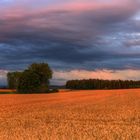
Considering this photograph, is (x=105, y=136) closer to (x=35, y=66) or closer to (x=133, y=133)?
(x=133, y=133)

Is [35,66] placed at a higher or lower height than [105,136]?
higher

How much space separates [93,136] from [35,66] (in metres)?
81.7

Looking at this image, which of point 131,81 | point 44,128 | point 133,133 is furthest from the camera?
point 131,81

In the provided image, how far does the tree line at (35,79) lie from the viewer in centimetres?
8806

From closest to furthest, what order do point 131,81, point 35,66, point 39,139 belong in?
point 39,139 → point 35,66 → point 131,81

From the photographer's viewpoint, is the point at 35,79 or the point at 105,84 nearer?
the point at 35,79

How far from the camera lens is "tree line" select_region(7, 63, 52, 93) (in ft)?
289

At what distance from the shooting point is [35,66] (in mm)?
94688

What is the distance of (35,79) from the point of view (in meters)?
88.8

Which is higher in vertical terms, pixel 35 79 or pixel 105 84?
pixel 35 79

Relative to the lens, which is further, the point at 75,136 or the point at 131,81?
the point at 131,81

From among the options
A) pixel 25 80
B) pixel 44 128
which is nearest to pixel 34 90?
pixel 25 80

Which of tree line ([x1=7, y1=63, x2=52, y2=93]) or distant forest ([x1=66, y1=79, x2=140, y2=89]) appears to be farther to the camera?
distant forest ([x1=66, y1=79, x2=140, y2=89])

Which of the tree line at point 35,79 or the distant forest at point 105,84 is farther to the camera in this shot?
the distant forest at point 105,84
